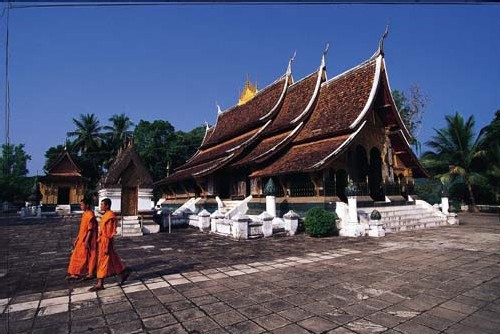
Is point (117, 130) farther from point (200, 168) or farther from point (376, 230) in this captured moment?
point (376, 230)

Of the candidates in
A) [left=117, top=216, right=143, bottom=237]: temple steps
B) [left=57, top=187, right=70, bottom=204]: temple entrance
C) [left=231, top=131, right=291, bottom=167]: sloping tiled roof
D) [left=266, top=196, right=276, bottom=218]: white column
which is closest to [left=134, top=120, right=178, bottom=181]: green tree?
[left=57, top=187, right=70, bottom=204]: temple entrance

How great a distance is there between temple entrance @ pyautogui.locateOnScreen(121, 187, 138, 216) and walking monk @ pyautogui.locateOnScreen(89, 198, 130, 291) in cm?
736

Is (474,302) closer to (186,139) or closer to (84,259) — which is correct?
(84,259)

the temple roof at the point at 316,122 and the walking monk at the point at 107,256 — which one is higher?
the temple roof at the point at 316,122

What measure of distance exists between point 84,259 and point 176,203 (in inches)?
768

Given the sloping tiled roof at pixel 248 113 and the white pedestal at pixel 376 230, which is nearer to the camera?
the white pedestal at pixel 376 230

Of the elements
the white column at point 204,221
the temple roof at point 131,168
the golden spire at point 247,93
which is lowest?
the white column at point 204,221

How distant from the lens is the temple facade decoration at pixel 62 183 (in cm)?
2917

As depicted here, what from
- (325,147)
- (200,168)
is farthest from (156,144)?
(325,147)

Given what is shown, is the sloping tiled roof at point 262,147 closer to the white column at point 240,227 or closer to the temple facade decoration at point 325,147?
the temple facade decoration at point 325,147

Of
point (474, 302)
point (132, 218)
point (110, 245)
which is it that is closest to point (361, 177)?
point (132, 218)

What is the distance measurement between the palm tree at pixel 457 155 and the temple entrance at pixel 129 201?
21.0 m

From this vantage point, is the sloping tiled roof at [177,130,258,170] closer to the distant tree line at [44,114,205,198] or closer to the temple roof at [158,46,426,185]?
the temple roof at [158,46,426,185]

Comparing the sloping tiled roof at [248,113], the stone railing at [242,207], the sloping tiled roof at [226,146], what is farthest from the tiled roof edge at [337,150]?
the sloping tiled roof at [226,146]
